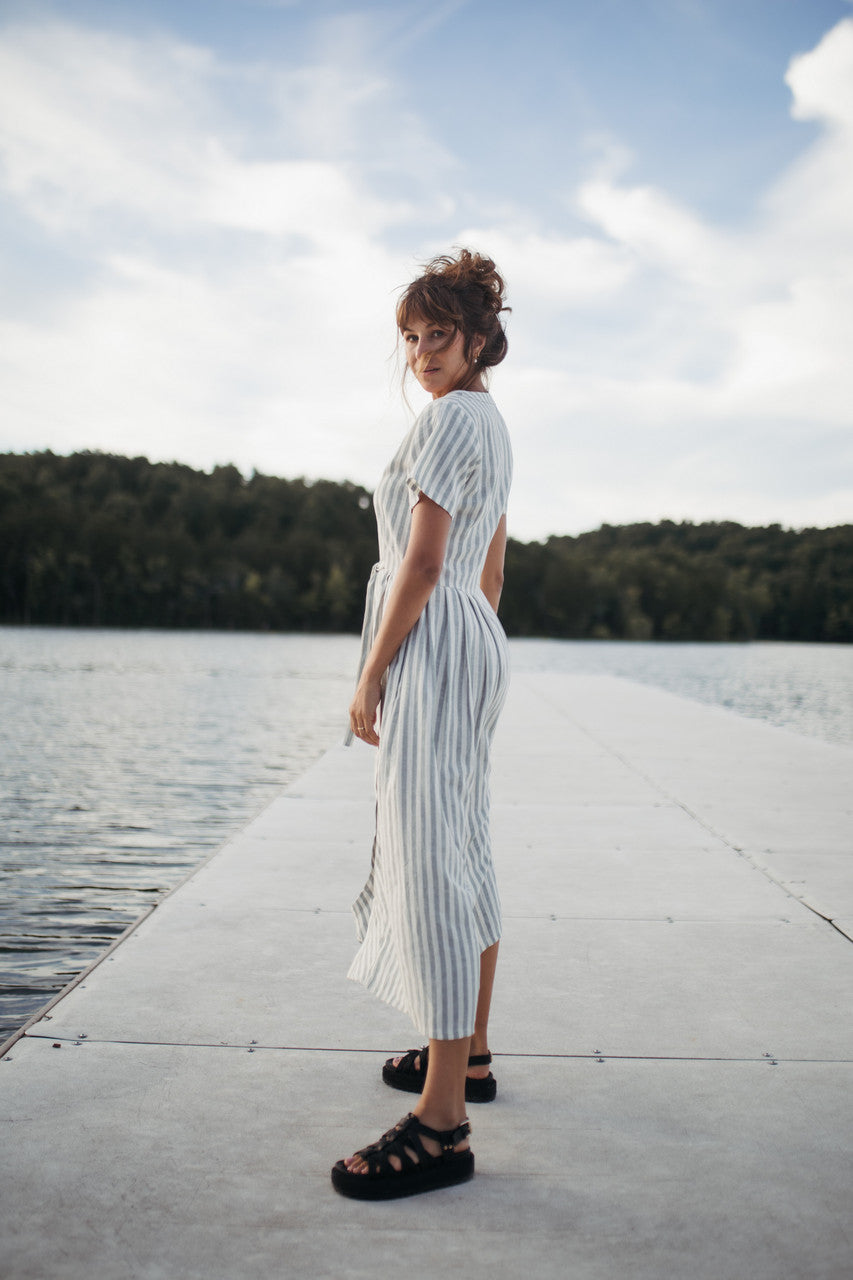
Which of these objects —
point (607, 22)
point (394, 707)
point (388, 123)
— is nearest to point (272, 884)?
point (394, 707)

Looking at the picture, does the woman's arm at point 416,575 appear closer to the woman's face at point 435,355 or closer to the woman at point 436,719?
the woman at point 436,719

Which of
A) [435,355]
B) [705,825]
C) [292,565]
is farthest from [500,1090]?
[292,565]

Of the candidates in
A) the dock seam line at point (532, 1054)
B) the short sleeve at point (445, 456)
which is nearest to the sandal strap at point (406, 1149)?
the dock seam line at point (532, 1054)

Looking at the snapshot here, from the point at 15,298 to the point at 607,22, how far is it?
24293 mm

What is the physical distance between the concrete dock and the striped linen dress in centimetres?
30

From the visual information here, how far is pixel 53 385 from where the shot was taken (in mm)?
57969

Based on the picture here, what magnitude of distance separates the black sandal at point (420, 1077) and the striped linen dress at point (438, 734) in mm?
222

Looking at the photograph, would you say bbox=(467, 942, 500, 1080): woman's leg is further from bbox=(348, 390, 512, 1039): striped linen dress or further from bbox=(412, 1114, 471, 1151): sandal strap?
bbox=(412, 1114, 471, 1151): sandal strap

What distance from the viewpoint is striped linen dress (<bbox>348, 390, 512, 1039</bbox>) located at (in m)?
1.67

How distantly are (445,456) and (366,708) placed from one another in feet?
1.53

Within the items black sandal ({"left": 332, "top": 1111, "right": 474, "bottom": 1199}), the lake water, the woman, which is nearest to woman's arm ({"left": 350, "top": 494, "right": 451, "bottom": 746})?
the woman

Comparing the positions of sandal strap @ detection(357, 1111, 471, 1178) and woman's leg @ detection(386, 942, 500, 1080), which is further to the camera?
woman's leg @ detection(386, 942, 500, 1080)

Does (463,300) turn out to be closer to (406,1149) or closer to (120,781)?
(406,1149)

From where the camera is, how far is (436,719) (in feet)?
5.61
